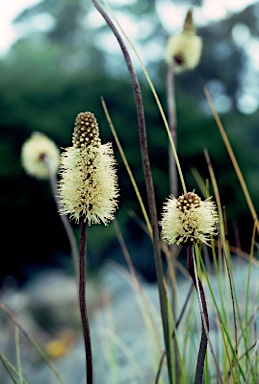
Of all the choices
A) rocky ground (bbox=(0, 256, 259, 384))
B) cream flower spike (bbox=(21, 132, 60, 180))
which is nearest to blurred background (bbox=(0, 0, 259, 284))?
rocky ground (bbox=(0, 256, 259, 384))

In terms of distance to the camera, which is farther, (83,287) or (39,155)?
(39,155)

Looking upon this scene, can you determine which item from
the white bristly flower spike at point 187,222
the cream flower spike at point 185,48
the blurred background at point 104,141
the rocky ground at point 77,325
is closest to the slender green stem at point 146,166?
the white bristly flower spike at point 187,222

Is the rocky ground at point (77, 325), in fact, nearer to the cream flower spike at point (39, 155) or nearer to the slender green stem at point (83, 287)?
the cream flower spike at point (39, 155)

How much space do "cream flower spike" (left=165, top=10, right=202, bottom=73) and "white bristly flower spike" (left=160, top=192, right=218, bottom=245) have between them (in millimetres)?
1126

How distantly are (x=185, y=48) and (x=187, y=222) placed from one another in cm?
130

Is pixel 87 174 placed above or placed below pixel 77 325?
above

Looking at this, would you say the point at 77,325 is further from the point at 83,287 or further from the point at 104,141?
the point at 83,287

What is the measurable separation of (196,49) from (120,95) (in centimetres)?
727

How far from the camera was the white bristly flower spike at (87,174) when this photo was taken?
990 millimetres

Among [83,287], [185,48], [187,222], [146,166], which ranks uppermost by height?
[185,48]

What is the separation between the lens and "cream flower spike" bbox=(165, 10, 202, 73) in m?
2.02

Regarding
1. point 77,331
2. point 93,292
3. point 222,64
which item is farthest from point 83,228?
point 222,64

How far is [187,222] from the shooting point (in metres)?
0.98

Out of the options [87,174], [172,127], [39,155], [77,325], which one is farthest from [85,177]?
[77,325]
